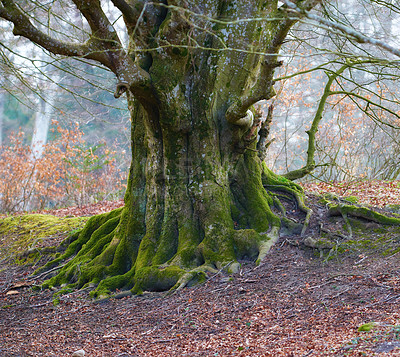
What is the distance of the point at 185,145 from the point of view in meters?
5.71

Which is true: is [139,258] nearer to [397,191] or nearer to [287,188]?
[287,188]

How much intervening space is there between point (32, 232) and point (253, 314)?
6412 millimetres

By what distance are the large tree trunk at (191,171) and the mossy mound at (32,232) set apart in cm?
199

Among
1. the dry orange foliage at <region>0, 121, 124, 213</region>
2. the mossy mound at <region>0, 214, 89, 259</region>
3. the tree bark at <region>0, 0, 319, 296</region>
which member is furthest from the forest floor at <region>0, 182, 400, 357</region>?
the dry orange foliage at <region>0, 121, 124, 213</region>

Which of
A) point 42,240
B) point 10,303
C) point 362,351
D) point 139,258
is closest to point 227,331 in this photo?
point 362,351

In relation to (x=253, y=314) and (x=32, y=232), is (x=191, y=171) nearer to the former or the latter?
(x=253, y=314)

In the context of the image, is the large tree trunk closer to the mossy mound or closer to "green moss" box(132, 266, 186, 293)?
"green moss" box(132, 266, 186, 293)

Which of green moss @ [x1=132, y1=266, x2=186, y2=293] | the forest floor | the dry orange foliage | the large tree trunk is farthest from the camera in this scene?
the dry orange foliage

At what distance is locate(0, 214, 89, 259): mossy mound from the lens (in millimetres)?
7945

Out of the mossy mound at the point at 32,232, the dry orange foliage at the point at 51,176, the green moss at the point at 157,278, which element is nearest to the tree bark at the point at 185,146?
the green moss at the point at 157,278

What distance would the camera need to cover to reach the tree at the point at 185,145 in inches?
199

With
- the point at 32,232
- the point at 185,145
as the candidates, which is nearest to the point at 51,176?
the point at 32,232

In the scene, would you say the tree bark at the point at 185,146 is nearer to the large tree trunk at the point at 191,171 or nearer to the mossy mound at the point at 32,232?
the large tree trunk at the point at 191,171

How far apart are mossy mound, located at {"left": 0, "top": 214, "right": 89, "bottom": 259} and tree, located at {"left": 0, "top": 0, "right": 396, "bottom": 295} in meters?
2.04
